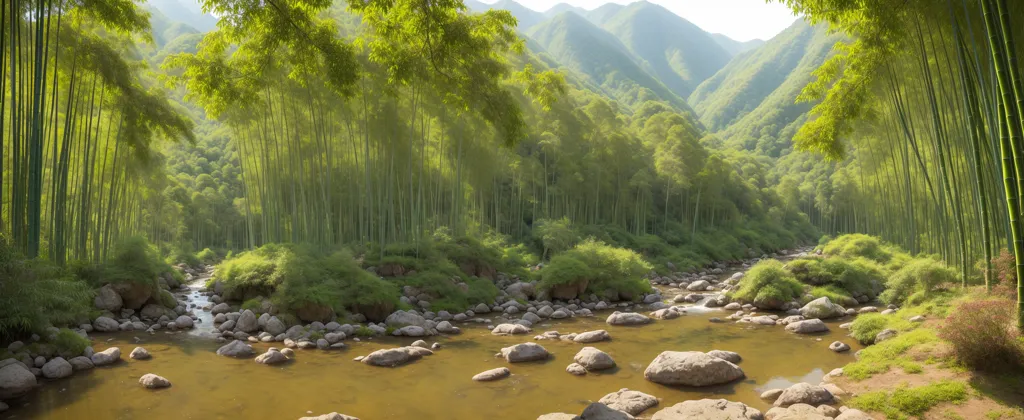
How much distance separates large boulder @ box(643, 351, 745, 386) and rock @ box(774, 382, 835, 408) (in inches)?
38.7

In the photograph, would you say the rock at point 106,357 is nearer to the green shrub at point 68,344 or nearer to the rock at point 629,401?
the green shrub at point 68,344

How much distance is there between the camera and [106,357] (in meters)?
7.89

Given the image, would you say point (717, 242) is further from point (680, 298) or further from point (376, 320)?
point (376, 320)

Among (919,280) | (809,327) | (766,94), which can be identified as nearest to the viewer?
(809,327)

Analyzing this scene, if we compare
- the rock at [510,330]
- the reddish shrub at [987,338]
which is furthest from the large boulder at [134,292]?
the reddish shrub at [987,338]

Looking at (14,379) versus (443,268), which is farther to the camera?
(443,268)

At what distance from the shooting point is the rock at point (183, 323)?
428 inches

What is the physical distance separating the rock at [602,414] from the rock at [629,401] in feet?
1.09

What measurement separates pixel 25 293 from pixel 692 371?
27.9ft

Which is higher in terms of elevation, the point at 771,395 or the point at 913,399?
the point at 913,399

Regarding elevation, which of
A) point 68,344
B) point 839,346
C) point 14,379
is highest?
point 68,344

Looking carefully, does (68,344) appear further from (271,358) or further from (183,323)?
(183,323)

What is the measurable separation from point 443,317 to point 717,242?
23994 mm

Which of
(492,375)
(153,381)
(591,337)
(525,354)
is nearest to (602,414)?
(492,375)
